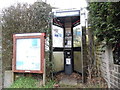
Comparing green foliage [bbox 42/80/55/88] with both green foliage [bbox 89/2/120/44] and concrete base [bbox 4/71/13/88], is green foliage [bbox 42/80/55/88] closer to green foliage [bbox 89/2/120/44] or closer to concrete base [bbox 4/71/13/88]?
concrete base [bbox 4/71/13/88]

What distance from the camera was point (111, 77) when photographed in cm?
268

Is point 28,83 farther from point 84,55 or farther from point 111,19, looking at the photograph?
point 111,19

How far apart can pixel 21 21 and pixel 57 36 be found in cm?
149

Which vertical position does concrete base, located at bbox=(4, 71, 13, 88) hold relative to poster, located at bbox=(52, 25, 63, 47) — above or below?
below

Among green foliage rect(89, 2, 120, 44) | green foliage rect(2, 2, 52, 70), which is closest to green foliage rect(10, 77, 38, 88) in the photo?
green foliage rect(2, 2, 52, 70)

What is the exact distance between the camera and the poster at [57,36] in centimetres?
416

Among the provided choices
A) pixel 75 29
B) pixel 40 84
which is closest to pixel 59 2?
pixel 75 29

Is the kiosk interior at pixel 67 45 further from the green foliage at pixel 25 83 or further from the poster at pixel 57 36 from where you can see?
the green foliage at pixel 25 83

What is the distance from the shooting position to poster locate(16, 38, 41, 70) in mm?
3453

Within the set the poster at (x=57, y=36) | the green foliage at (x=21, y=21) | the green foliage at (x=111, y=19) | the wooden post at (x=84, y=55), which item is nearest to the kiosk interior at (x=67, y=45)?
the poster at (x=57, y=36)

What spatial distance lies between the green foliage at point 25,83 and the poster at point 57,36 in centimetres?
153

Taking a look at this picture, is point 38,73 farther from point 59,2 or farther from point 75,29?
point 59,2

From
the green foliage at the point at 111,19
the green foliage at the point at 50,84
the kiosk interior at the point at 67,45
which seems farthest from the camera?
the kiosk interior at the point at 67,45

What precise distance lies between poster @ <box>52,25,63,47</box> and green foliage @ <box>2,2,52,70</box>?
361 millimetres
